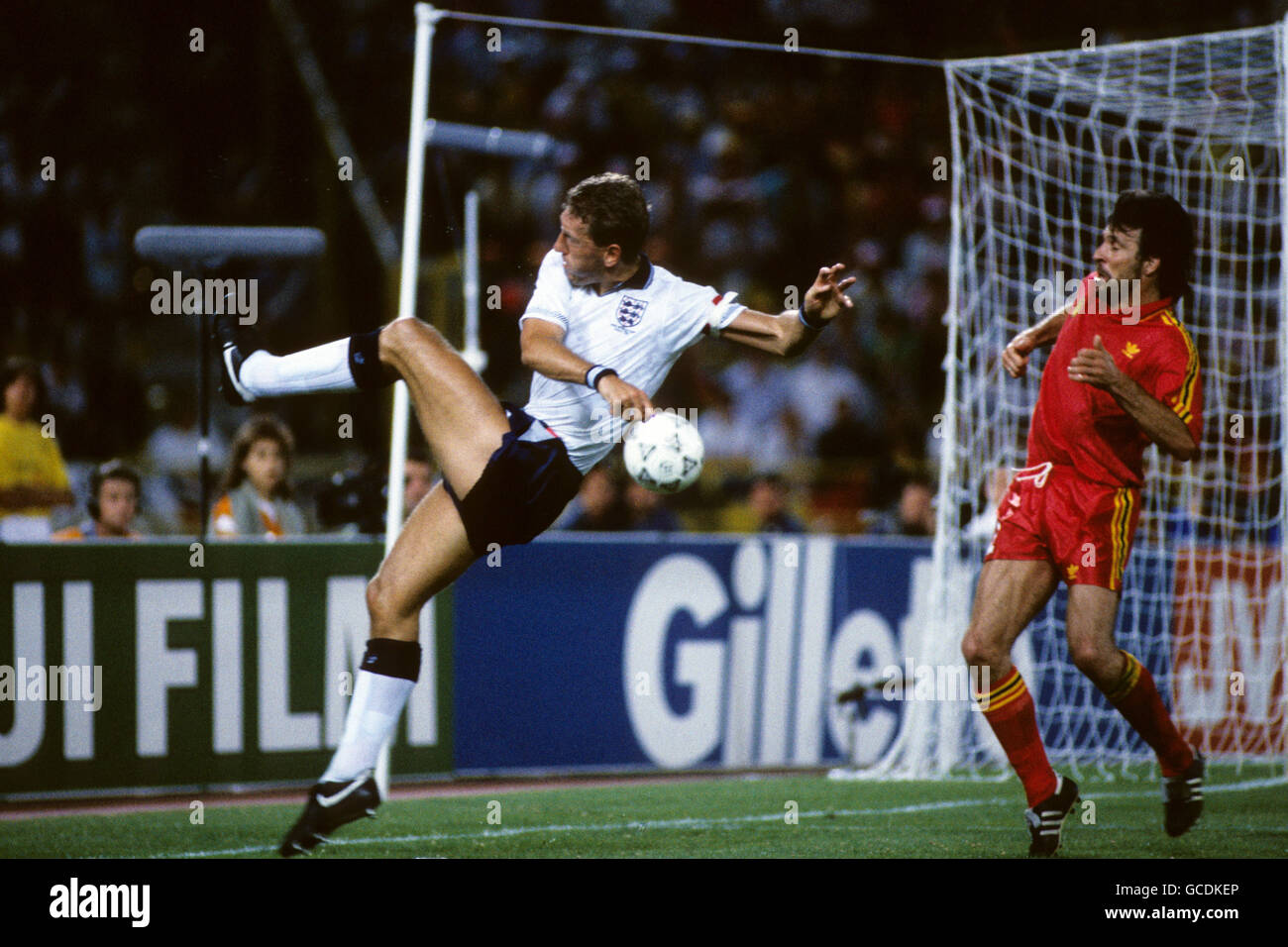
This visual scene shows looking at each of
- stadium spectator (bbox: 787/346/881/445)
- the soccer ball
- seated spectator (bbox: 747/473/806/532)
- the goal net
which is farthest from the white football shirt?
stadium spectator (bbox: 787/346/881/445)

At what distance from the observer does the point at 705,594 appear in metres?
9.65

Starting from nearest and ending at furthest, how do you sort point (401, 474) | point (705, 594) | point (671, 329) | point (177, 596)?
point (671, 329), point (401, 474), point (177, 596), point (705, 594)

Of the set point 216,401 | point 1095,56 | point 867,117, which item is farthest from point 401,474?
point 867,117

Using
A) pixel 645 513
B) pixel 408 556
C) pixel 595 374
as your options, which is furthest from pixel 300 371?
pixel 645 513

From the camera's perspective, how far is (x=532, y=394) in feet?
17.7

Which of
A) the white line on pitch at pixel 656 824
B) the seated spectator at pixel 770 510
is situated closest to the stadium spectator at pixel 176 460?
the seated spectator at pixel 770 510

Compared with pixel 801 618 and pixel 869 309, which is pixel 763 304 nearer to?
pixel 869 309

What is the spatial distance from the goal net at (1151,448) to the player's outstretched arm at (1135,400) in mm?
3150

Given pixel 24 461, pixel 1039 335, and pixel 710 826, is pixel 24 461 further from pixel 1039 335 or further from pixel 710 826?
pixel 1039 335

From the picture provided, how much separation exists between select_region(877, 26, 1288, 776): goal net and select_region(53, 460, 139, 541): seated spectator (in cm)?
421

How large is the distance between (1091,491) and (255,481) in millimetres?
4789

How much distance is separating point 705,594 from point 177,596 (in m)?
3.07

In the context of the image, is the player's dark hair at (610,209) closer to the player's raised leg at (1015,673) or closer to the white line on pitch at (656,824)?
the player's raised leg at (1015,673)

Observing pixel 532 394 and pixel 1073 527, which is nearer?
pixel 532 394
